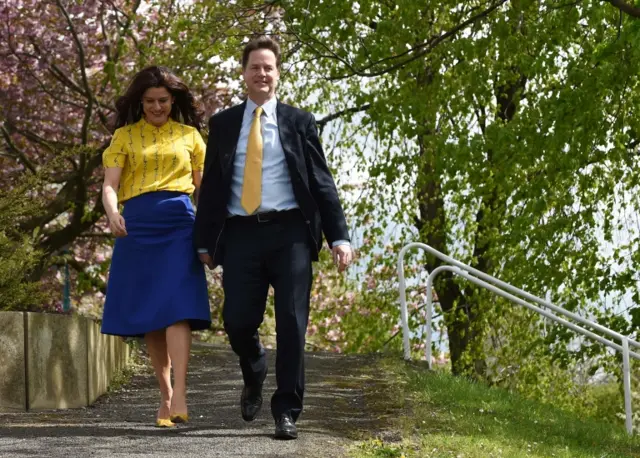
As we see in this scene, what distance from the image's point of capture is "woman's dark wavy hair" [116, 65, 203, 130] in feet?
20.4

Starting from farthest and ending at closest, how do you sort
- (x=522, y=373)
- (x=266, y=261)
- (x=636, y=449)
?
1. (x=522, y=373)
2. (x=636, y=449)
3. (x=266, y=261)

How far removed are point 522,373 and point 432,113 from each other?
525 cm

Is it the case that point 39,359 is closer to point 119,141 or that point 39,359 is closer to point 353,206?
point 119,141

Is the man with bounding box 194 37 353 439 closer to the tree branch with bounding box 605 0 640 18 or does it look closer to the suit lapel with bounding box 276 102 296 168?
the suit lapel with bounding box 276 102 296 168

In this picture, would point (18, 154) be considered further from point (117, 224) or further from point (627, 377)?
point (117, 224)

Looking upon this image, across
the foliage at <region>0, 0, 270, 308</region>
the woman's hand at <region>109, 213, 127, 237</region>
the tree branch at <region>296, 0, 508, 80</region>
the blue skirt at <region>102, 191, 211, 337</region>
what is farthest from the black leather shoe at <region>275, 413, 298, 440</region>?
the foliage at <region>0, 0, 270, 308</region>

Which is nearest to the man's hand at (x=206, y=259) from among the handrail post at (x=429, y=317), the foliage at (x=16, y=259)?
the foliage at (x=16, y=259)

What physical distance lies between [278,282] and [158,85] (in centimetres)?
123

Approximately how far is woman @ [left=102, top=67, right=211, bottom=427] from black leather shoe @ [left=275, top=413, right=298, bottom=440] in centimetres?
51

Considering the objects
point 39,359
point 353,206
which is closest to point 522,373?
point 353,206

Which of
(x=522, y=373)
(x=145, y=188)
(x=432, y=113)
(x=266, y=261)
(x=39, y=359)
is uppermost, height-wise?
(x=432, y=113)

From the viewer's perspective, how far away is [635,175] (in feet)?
45.2

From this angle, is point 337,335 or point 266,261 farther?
point 337,335

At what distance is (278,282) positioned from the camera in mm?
5816
